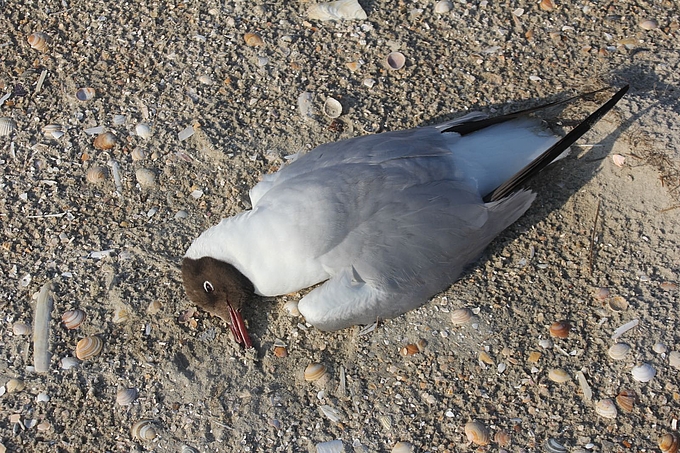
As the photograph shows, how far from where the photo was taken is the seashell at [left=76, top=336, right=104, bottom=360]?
3.02 meters

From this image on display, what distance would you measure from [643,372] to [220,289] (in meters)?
1.80

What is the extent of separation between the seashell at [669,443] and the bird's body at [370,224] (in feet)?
3.39

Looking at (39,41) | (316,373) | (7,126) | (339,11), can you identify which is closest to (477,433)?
(316,373)

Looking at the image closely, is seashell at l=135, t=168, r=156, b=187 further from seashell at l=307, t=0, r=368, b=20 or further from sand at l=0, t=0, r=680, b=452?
seashell at l=307, t=0, r=368, b=20

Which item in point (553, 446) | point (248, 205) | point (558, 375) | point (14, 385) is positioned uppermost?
point (558, 375)

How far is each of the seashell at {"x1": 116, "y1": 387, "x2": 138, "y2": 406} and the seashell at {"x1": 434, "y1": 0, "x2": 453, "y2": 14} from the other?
2.64m

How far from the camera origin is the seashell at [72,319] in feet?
10.2

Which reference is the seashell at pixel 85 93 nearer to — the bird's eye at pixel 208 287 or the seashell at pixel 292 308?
the bird's eye at pixel 208 287

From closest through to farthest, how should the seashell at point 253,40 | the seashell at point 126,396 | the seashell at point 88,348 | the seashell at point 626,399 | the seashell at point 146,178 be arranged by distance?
1. the seashell at point 626,399
2. the seashell at point 126,396
3. the seashell at point 88,348
4. the seashell at point 146,178
5. the seashell at point 253,40

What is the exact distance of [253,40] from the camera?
12.9ft

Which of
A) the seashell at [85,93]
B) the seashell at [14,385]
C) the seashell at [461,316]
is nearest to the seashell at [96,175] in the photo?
the seashell at [85,93]

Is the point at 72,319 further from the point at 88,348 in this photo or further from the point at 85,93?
the point at 85,93

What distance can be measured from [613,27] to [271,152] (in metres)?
2.05

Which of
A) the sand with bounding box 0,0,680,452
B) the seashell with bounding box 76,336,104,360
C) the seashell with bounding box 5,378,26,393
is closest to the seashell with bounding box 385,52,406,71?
the sand with bounding box 0,0,680,452
